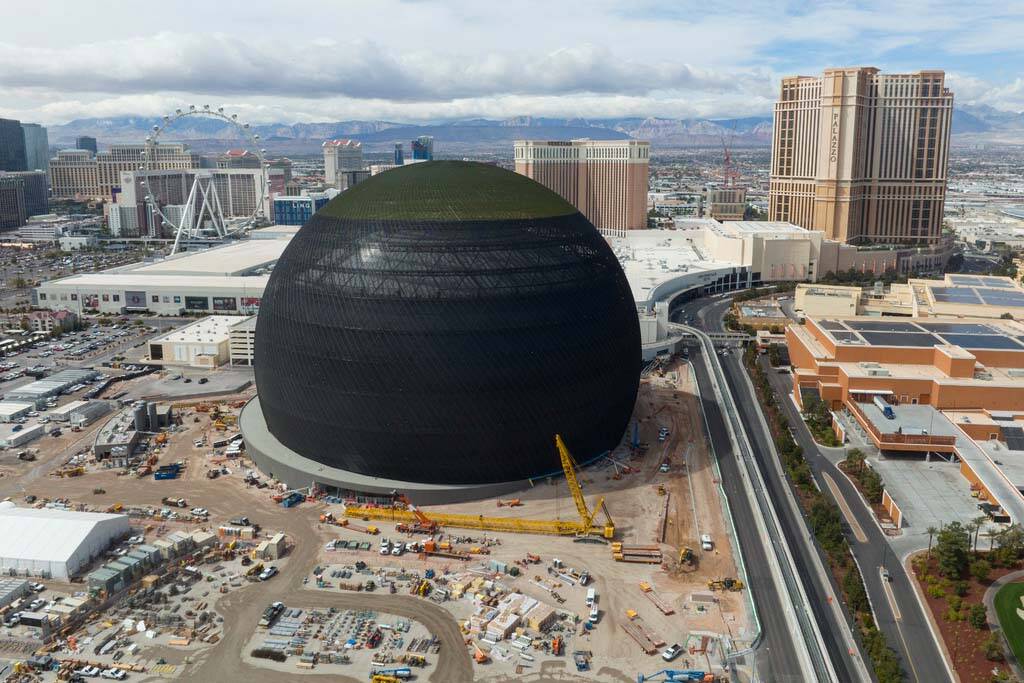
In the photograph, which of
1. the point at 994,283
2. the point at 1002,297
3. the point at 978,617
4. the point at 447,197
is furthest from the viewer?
the point at 994,283

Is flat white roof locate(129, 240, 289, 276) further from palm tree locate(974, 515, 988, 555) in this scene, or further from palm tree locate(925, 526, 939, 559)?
palm tree locate(974, 515, 988, 555)

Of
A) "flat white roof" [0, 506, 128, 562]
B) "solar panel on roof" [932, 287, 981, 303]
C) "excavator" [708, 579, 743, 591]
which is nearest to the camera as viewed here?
"excavator" [708, 579, 743, 591]

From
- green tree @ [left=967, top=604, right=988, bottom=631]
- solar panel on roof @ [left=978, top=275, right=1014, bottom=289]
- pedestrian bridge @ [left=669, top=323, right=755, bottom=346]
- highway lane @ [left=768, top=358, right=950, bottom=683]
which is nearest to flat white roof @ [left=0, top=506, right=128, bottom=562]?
highway lane @ [left=768, top=358, right=950, bottom=683]

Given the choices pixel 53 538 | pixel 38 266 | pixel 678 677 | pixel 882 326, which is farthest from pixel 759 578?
pixel 38 266

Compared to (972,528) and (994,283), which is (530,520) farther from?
(994,283)

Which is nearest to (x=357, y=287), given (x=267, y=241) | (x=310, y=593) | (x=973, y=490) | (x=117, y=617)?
(x=310, y=593)

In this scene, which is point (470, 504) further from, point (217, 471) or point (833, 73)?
point (833, 73)

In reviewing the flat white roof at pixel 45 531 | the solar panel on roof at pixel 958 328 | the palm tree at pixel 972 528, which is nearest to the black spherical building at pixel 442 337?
the flat white roof at pixel 45 531

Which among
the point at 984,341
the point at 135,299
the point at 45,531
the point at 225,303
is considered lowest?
the point at 45,531
